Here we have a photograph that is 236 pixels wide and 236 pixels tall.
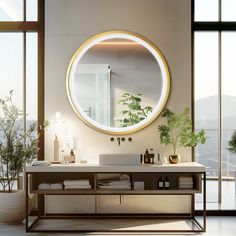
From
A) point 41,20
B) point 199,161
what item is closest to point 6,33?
point 41,20

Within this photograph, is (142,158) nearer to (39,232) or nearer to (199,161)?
(199,161)

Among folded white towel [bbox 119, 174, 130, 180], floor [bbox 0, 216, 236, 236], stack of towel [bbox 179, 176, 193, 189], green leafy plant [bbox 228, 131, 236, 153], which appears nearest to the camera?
floor [bbox 0, 216, 236, 236]

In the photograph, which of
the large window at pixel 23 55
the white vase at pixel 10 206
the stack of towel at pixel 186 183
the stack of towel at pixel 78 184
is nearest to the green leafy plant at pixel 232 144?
the stack of towel at pixel 186 183

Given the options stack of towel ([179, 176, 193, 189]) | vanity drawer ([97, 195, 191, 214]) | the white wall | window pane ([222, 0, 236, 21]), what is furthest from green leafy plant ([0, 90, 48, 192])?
window pane ([222, 0, 236, 21])

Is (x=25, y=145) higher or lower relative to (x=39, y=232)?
higher

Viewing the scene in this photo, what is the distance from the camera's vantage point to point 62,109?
19.0ft

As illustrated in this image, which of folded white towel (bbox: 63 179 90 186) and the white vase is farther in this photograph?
the white vase

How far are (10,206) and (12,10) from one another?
2.34m

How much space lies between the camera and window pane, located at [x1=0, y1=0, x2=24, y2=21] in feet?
19.2

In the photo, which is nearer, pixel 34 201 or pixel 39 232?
pixel 39 232

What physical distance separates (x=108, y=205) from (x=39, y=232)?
1.05 metres

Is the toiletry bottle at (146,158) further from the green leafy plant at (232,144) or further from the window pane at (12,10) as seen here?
the window pane at (12,10)

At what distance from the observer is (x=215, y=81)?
596 centimetres

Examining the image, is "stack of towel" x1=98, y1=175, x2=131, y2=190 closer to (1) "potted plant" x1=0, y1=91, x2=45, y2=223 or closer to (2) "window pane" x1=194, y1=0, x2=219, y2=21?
(1) "potted plant" x1=0, y1=91, x2=45, y2=223
